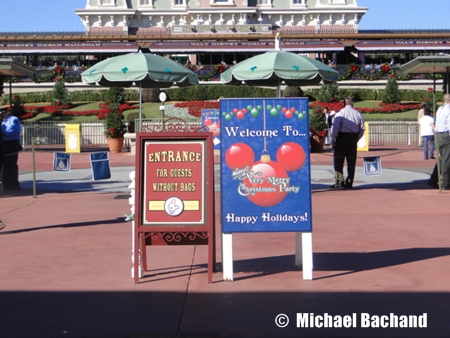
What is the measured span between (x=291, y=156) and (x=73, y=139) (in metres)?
22.4

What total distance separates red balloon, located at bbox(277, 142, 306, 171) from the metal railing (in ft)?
80.8

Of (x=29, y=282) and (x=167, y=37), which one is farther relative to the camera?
(x=167, y=37)

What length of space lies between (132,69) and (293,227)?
7338 millimetres

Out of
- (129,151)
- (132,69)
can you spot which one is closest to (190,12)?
(129,151)

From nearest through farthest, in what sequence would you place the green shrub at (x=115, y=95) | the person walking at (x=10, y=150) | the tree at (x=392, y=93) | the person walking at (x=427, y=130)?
the person walking at (x=10, y=150), the person walking at (x=427, y=130), the green shrub at (x=115, y=95), the tree at (x=392, y=93)

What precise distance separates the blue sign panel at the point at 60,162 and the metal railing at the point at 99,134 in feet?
54.1

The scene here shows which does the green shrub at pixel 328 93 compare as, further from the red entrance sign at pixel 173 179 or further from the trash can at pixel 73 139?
the red entrance sign at pixel 173 179

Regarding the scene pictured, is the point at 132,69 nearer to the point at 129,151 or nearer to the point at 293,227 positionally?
the point at 293,227

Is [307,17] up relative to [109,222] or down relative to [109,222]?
up

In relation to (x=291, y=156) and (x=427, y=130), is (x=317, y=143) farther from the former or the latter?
(x=291, y=156)

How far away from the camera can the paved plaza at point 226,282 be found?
5.82 meters

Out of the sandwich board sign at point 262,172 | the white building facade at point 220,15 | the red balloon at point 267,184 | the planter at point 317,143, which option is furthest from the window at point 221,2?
the red balloon at point 267,184

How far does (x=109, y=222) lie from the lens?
1108 centimetres

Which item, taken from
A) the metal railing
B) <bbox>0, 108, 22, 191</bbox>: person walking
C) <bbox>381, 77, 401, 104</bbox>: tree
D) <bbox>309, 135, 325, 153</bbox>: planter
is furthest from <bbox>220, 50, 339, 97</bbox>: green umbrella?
<bbox>381, 77, 401, 104</bbox>: tree
